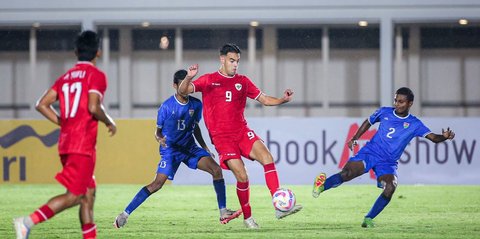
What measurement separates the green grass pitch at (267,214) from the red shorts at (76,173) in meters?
2.26

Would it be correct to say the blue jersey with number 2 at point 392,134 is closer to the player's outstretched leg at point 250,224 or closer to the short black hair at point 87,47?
the player's outstretched leg at point 250,224

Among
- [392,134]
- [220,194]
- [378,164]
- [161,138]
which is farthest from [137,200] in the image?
[392,134]

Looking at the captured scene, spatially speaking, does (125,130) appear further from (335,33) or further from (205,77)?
(205,77)

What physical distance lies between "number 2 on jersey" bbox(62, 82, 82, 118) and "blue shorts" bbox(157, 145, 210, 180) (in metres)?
3.80

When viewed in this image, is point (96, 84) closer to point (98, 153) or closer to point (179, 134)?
point (179, 134)

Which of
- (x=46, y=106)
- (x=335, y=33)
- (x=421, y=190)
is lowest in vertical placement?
(x=421, y=190)

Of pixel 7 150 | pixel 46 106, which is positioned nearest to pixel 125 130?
pixel 7 150

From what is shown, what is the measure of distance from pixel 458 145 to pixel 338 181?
867 centimetres

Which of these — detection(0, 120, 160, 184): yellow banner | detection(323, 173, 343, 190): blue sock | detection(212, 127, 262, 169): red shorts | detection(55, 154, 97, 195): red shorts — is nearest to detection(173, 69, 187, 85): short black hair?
detection(212, 127, 262, 169): red shorts

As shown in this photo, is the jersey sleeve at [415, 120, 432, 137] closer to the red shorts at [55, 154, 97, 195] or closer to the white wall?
the red shorts at [55, 154, 97, 195]

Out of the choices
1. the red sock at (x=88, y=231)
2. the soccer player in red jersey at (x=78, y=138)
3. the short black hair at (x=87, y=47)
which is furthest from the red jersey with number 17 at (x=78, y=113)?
Answer: the red sock at (x=88, y=231)

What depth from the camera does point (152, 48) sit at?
26609mm

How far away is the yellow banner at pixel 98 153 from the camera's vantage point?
20.4 metres

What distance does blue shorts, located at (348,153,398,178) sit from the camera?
11.8 metres
